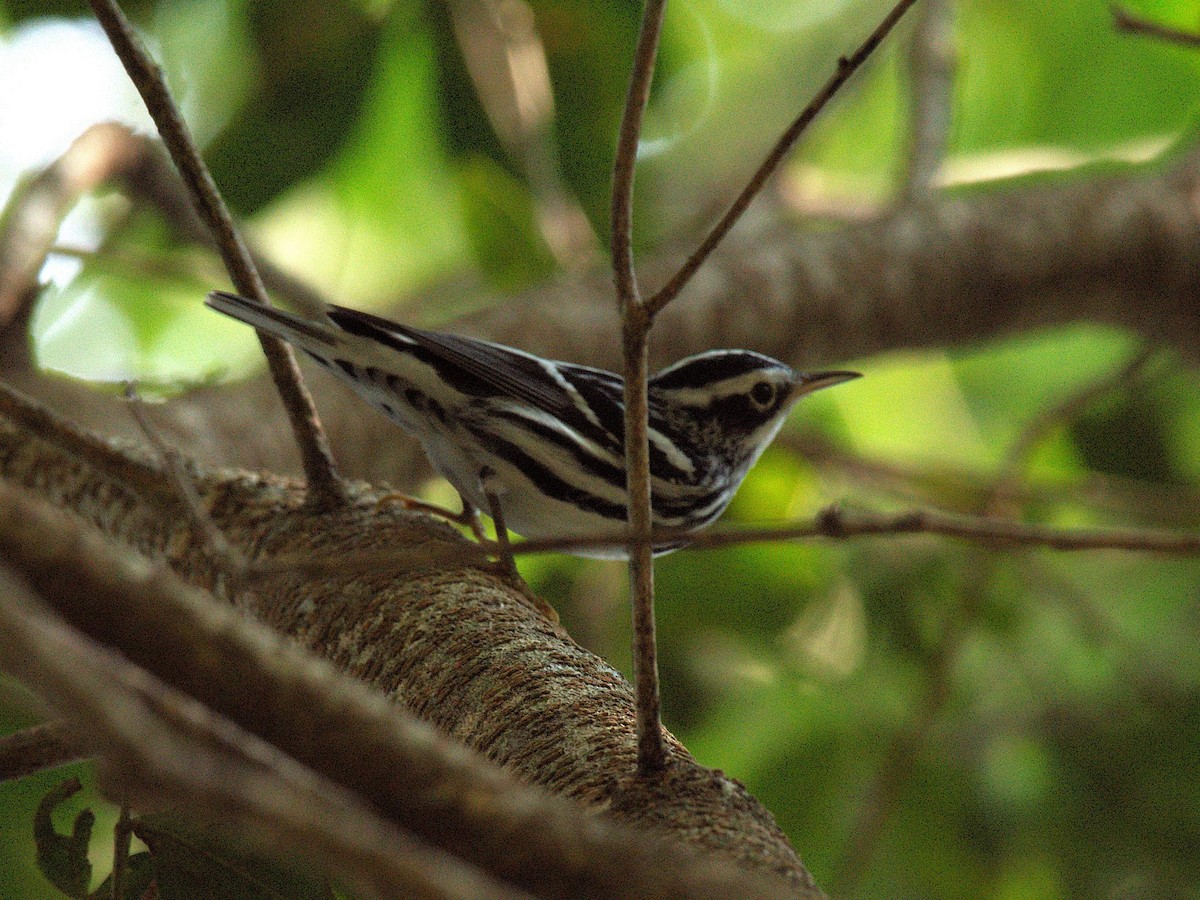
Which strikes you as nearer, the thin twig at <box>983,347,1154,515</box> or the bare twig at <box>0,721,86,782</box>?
the bare twig at <box>0,721,86,782</box>

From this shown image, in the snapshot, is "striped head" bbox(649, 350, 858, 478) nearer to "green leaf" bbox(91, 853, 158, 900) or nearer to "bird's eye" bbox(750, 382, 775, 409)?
"bird's eye" bbox(750, 382, 775, 409)

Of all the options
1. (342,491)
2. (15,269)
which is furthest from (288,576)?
(15,269)

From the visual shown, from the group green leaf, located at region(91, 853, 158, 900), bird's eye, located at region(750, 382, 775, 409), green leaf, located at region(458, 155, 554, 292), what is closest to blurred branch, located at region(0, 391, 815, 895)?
green leaf, located at region(91, 853, 158, 900)

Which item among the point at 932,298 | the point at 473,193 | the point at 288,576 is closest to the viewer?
the point at 288,576

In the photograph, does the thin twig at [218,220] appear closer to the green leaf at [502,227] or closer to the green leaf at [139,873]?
the green leaf at [139,873]

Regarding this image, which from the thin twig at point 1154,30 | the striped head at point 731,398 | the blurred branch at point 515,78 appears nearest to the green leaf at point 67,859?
the thin twig at point 1154,30

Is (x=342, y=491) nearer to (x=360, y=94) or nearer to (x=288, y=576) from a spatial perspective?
(x=288, y=576)
